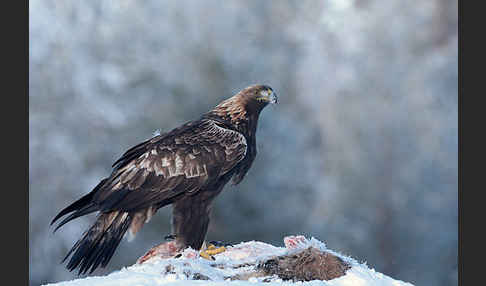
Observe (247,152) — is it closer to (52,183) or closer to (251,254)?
(251,254)

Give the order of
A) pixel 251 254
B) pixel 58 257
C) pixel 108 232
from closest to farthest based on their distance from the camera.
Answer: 1. pixel 251 254
2. pixel 108 232
3. pixel 58 257

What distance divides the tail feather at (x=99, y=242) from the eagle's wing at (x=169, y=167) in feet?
0.49

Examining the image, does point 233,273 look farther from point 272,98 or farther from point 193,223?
point 272,98

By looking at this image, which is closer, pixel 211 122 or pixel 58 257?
pixel 211 122

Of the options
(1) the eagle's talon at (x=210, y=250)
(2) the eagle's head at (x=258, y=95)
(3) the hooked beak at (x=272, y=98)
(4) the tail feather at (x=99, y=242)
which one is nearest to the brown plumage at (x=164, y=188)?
(4) the tail feather at (x=99, y=242)

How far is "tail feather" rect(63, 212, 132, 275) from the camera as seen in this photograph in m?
7.71

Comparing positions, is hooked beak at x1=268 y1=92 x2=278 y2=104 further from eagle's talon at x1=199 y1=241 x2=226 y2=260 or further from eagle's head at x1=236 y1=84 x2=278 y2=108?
eagle's talon at x1=199 y1=241 x2=226 y2=260

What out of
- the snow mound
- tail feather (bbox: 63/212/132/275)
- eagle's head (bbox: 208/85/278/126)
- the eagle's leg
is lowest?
the snow mound

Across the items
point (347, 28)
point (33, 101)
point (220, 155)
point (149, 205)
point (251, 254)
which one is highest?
point (347, 28)

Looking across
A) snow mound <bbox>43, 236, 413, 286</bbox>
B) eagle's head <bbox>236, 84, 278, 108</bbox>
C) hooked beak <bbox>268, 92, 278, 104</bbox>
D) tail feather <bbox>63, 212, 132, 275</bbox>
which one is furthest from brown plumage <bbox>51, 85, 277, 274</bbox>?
snow mound <bbox>43, 236, 413, 286</bbox>

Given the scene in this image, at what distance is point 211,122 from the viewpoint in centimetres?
863

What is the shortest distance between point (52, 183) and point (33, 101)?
1229mm

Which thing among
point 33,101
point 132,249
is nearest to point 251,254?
point 132,249

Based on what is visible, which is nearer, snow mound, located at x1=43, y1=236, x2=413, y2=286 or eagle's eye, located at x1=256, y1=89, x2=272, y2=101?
snow mound, located at x1=43, y1=236, x2=413, y2=286
